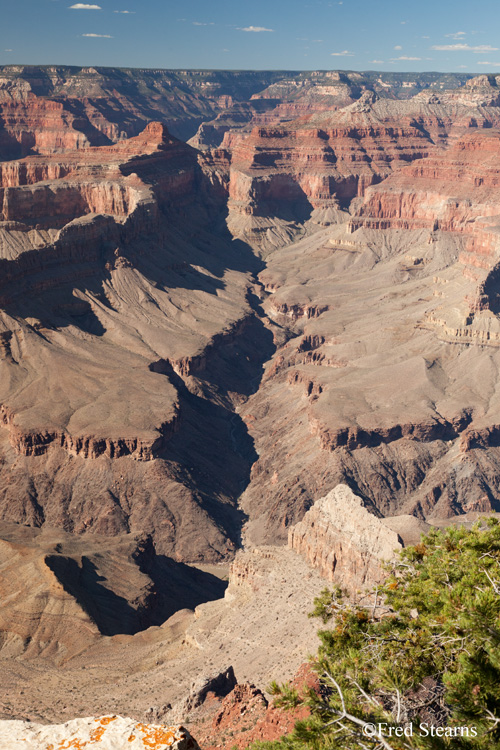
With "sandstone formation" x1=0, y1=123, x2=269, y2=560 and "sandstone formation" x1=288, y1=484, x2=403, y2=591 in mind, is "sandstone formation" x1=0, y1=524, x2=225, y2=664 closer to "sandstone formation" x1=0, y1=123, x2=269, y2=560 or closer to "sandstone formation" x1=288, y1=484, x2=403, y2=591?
"sandstone formation" x1=0, y1=123, x2=269, y2=560

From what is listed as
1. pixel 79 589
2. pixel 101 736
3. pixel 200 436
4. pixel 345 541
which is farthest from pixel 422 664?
pixel 200 436

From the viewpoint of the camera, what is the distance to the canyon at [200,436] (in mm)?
57750

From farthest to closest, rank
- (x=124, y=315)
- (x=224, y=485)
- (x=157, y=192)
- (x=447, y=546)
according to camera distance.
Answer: (x=157, y=192) < (x=124, y=315) < (x=224, y=485) < (x=447, y=546)

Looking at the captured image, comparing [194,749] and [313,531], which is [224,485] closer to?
[313,531]

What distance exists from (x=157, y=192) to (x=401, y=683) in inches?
7085

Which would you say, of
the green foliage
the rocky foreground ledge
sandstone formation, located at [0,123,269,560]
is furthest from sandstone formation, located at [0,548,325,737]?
sandstone formation, located at [0,123,269,560]

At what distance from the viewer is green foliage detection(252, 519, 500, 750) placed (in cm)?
2338

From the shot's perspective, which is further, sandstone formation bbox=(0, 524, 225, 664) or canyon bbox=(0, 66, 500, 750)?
sandstone formation bbox=(0, 524, 225, 664)

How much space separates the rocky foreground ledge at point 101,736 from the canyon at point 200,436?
602 inches

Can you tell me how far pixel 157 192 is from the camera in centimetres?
19512

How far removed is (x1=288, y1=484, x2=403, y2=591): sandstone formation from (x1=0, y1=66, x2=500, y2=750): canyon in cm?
19

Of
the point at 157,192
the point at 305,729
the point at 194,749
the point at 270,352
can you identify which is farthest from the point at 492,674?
the point at 157,192

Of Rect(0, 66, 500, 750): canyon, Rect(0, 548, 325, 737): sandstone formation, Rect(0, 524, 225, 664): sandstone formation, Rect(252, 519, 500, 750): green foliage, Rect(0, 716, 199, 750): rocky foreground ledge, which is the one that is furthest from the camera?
Rect(0, 524, 225, 664): sandstone formation

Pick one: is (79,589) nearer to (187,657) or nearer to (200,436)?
(187,657)
